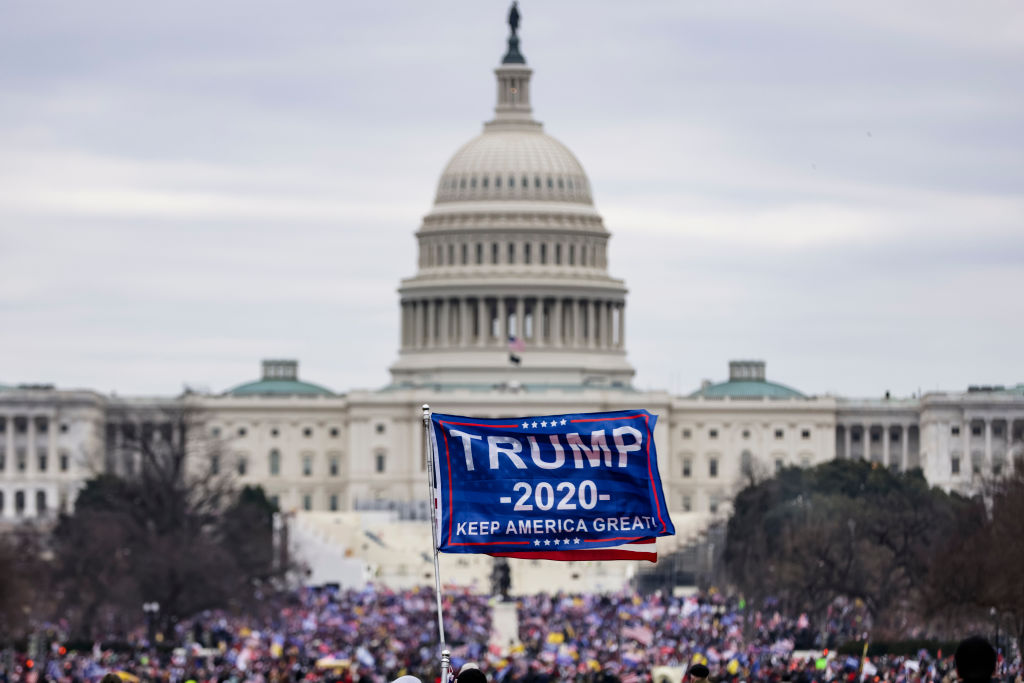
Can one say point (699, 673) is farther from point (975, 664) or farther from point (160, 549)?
point (160, 549)

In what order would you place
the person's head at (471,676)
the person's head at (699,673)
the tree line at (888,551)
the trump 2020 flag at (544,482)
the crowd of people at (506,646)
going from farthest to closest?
the tree line at (888,551), the crowd of people at (506,646), the trump 2020 flag at (544,482), the person's head at (699,673), the person's head at (471,676)

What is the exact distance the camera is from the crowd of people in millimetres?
63406

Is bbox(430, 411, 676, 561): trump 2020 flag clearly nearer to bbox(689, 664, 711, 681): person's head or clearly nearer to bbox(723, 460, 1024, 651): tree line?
bbox(689, 664, 711, 681): person's head

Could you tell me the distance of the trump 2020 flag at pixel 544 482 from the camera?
1148 inches

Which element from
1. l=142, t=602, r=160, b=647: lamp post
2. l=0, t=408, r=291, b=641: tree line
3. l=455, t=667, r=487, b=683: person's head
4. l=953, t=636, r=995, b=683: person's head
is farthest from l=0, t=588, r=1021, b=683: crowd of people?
l=953, t=636, r=995, b=683: person's head

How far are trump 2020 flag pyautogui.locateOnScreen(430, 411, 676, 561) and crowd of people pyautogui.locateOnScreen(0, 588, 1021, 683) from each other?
1743cm

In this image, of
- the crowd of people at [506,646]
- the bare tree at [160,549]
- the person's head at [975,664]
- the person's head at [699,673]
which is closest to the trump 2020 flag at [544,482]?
the person's head at [699,673]

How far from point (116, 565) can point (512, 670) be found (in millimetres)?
42927

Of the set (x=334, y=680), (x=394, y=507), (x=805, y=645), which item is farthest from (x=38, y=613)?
(x=394, y=507)

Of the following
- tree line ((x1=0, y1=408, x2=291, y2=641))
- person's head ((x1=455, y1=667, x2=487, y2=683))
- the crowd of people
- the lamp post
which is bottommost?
person's head ((x1=455, y1=667, x2=487, y2=683))

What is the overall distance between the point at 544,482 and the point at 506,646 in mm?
59804

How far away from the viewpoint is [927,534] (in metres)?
107

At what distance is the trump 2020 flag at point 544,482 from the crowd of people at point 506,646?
17425 mm

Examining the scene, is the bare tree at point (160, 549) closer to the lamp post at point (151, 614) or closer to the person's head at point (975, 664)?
the lamp post at point (151, 614)
